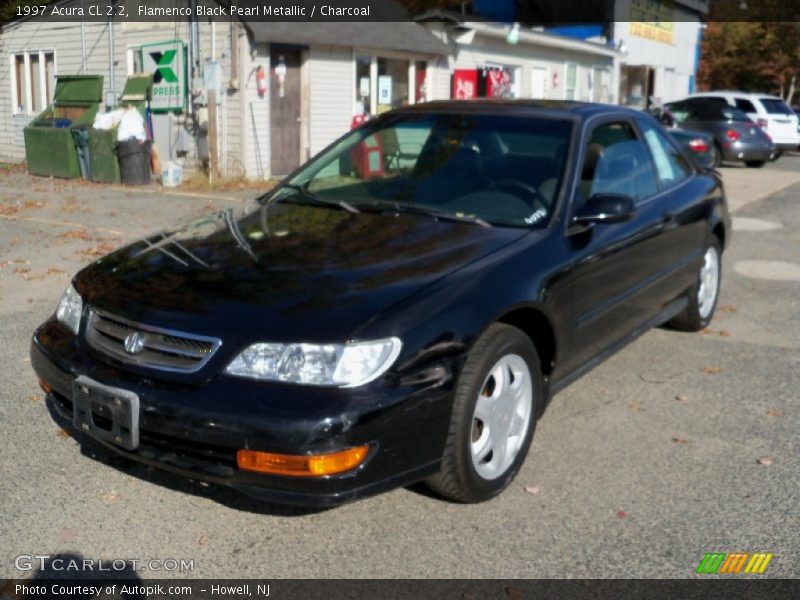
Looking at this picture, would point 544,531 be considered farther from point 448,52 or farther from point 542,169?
point 448,52

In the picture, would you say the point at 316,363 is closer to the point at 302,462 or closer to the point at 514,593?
the point at 302,462

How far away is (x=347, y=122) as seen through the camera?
1705cm

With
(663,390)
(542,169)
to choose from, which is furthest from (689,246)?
(542,169)

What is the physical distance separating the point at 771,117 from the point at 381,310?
74.3ft

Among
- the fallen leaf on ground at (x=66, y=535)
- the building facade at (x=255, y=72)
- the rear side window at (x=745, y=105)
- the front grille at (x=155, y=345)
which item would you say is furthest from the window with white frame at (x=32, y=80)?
the fallen leaf on ground at (x=66, y=535)

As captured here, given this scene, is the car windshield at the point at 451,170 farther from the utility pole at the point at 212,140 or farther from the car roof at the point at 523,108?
the utility pole at the point at 212,140

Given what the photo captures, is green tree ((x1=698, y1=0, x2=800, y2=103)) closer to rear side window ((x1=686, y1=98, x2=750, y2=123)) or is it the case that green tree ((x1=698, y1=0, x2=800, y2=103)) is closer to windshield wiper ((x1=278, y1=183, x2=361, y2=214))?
rear side window ((x1=686, y1=98, x2=750, y2=123))

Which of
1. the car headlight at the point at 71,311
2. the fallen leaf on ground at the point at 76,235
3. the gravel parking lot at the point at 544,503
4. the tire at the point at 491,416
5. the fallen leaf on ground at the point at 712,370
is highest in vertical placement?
the car headlight at the point at 71,311

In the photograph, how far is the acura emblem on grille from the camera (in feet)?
11.0

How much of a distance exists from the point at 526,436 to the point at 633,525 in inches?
23.1

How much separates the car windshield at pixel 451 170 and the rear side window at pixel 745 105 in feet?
67.9

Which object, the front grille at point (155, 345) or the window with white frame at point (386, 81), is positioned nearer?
the front grille at point (155, 345)

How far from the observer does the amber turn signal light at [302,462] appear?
120 inches

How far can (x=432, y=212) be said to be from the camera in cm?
430
